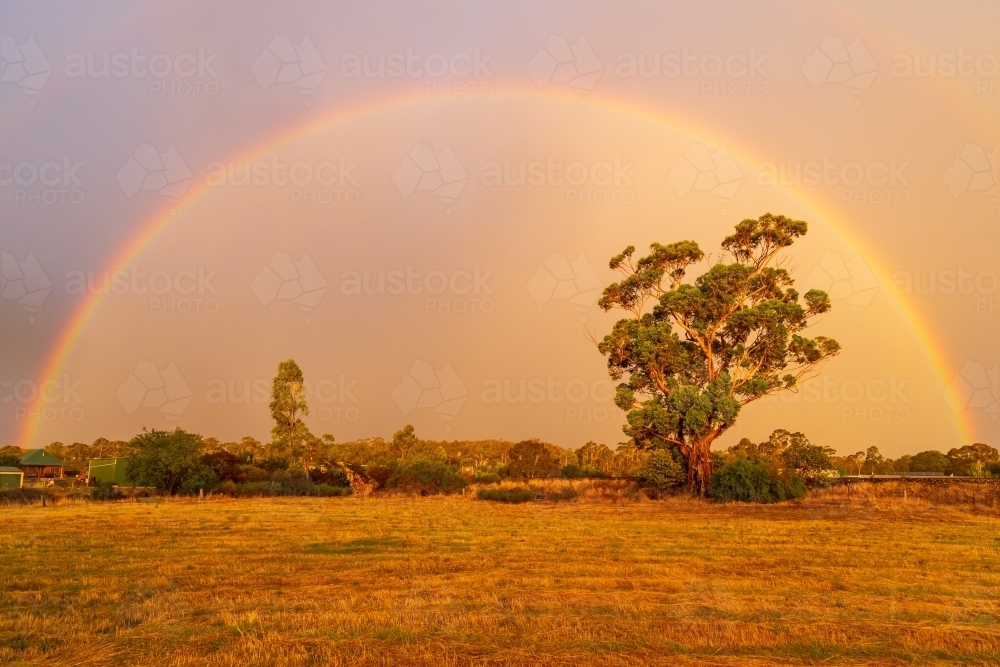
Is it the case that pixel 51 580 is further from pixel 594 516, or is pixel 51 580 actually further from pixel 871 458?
pixel 871 458

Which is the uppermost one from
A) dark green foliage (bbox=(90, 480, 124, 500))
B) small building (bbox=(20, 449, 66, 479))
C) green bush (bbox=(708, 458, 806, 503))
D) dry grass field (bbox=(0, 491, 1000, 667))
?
small building (bbox=(20, 449, 66, 479))

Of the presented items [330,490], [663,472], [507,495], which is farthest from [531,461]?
[507,495]

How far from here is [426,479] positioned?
6334cm

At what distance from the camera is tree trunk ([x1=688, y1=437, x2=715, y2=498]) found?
167ft

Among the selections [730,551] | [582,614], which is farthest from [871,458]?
[582,614]

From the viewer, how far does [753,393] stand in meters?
51.1

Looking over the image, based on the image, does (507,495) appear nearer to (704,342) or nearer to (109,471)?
(704,342)

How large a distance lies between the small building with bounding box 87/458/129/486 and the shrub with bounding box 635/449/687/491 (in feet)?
157

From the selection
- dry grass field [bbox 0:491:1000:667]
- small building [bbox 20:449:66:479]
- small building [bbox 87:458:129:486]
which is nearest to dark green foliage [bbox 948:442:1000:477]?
dry grass field [bbox 0:491:1000:667]

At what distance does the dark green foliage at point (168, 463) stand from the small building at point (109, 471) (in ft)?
24.5

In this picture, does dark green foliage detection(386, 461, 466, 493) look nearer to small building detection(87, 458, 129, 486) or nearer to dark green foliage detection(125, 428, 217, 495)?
dark green foliage detection(125, 428, 217, 495)

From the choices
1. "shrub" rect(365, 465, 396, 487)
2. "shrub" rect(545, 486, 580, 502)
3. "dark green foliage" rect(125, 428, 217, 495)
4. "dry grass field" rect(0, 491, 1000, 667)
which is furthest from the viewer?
"shrub" rect(365, 465, 396, 487)

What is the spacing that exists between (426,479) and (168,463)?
21.5 m

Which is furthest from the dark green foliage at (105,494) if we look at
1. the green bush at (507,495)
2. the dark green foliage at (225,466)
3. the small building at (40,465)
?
the small building at (40,465)
